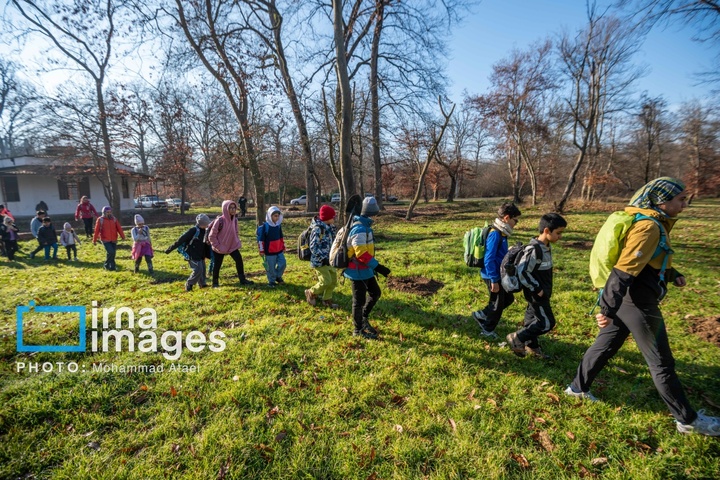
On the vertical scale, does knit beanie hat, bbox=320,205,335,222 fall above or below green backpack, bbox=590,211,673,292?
above

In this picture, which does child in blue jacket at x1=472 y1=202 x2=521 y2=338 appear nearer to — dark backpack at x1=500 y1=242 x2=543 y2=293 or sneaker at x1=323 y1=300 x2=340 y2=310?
dark backpack at x1=500 y1=242 x2=543 y2=293

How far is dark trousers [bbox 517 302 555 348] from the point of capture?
3529 mm

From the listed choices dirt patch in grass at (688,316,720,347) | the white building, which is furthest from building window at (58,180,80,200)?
dirt patch in grass at (688,316,720,347)

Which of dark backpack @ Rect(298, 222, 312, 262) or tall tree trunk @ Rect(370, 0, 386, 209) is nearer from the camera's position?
dark backpack @ Rect(298, 222, 312, 262)

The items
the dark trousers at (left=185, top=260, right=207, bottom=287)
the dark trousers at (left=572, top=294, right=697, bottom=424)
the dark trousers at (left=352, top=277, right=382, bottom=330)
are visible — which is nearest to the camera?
the dark trousers at (left=572, top=294, right=697, bottom=424)

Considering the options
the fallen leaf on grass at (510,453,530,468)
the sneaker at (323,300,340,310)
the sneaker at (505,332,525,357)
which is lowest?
the fallen leaf on grass at (510,453,530,468)

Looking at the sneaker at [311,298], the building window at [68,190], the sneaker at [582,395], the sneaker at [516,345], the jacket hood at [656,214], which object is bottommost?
the sneaker at [582,395]

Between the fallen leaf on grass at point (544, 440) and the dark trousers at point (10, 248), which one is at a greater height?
the dark trousers at point (10, 248)

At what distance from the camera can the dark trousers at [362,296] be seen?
4184 mm

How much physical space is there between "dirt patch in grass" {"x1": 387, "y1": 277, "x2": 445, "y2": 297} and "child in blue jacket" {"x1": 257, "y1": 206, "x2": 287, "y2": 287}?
8.20 feet

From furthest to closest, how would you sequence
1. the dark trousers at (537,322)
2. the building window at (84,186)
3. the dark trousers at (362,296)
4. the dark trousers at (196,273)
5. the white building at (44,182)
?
the building window at (84,186), the white building at (44,182), the dark trousers at (196,273), the dark trousers at (362,296), the dark trousers at (537,322)

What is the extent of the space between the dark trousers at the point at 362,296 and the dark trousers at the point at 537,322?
1.85m

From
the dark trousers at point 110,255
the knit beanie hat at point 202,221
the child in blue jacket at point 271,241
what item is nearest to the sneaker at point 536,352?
the child in blue jacket at point 271,241

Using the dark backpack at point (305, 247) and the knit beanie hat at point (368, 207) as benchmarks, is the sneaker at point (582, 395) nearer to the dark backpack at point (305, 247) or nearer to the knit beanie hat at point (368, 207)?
the knit beanie hat at point (368, 207)
